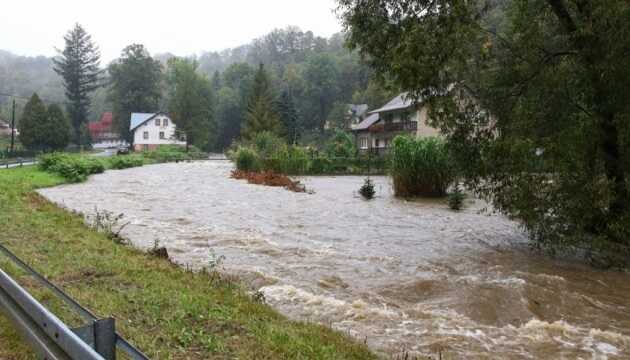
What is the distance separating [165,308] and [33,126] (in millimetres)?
63026

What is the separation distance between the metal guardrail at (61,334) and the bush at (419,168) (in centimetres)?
1720

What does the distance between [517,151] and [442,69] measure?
1.96m

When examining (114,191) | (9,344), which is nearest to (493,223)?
(9,344)

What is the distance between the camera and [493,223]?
14.5 m

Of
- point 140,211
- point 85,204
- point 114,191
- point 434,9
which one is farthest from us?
point 114,191

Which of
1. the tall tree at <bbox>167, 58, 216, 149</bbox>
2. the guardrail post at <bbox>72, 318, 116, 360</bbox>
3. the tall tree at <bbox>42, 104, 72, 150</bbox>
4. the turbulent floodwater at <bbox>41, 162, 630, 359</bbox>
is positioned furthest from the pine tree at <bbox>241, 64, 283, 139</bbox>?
the guardrail post at <bbox>72, 318, 116, 360</bbox>

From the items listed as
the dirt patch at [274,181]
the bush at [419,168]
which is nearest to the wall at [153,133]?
the dirt patch at [274,181]

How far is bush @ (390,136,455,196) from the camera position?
19.8 metres

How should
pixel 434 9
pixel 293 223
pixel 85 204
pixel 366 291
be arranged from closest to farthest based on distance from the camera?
pixel 366 291
pixel 434 9
pixel 293 223
pixel 85 204

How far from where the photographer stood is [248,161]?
3634 centimetres

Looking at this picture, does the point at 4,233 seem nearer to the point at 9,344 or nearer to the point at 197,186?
the point at 9,344

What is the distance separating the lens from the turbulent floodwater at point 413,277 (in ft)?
18.9

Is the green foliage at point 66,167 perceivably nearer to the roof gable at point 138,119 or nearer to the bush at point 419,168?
the bush at point 419,168

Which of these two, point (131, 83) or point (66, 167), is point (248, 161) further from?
point (131, 83)
